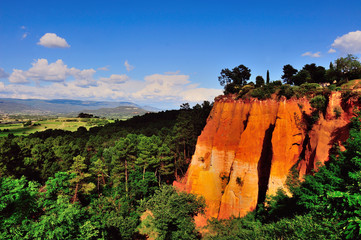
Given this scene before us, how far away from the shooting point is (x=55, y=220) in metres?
14.2

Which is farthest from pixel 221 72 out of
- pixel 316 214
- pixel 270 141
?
pixel 316 214

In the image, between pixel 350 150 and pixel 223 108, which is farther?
pixel 223 108

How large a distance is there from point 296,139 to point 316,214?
42.6 feet

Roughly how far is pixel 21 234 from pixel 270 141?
2951 cm

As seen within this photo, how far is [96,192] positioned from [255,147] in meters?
35.7

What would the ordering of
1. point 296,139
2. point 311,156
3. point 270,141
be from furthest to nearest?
point 270,141 → point 296,139 → point 311,156

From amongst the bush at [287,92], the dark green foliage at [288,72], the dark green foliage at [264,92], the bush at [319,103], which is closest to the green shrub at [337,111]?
the bush at [319,103]

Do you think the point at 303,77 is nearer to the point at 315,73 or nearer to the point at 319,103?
the point at 315,73

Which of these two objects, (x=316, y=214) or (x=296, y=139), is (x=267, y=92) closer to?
(x=296, y=139)

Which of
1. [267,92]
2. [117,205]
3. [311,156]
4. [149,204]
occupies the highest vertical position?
[267,92]

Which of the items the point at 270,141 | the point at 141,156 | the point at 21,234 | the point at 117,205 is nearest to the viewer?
the point at 21,234

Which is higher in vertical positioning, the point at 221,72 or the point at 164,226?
the point at 221,72

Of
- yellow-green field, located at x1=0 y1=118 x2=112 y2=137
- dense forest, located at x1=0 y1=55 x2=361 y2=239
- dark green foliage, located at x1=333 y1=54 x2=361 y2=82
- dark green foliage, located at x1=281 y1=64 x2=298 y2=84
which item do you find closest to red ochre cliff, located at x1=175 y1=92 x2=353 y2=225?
dense forest, located at x1=0 y1=55 x2=361 y2=239

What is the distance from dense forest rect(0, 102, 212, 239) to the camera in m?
14.6
